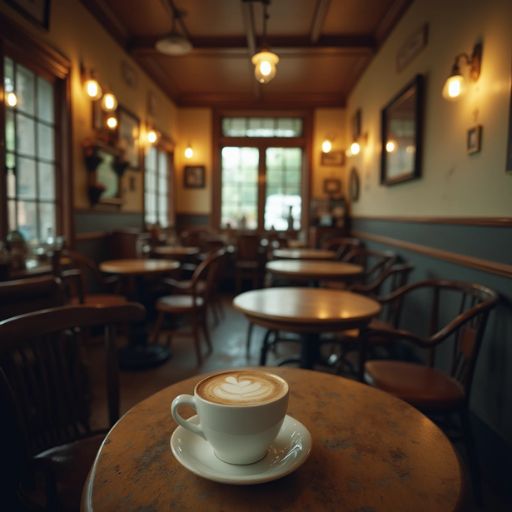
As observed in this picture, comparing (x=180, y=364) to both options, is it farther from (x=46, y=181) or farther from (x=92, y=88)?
(x=92, y=88)

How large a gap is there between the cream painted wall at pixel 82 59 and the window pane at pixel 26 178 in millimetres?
473

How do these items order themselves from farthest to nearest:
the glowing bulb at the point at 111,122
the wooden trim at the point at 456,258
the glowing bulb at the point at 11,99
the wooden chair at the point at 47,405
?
the glowing bulb at the point at 111,122 → the glowing bulb at the point at 11,99 → the wooden trim at the point at 456,258 → the wooden chair at the point at 47,405

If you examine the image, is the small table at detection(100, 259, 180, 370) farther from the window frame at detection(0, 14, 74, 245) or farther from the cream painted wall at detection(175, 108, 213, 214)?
the cream painted wall at detection(175, 108, 213, 214)

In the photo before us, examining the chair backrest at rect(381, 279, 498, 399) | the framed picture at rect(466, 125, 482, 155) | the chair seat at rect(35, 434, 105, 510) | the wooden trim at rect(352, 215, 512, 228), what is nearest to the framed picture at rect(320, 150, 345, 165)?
the wooden trim at rect(352, 215, 512, 228)

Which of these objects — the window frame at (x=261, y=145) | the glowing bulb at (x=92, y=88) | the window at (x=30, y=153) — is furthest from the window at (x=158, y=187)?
the window at (x=30, y=153)

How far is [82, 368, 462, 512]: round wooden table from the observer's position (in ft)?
1.79

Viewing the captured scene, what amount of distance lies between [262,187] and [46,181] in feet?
13.8

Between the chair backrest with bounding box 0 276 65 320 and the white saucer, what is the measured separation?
1199 mm

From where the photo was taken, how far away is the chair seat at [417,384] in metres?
1.61

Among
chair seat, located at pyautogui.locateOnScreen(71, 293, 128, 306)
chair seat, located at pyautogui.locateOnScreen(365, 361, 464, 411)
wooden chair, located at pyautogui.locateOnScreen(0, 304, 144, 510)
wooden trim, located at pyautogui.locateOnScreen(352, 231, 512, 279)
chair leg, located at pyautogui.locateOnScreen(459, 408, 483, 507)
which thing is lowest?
chair leg, located at pyautogui.locateOnScreen(459, 408, 483, 507)

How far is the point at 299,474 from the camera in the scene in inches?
23.9

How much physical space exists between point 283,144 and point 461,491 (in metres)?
6.95

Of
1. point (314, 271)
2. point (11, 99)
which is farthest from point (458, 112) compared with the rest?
point (11, 99)

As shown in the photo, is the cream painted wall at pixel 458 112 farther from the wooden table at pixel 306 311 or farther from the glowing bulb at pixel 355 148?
the glowing bulb at pixel 355 148
